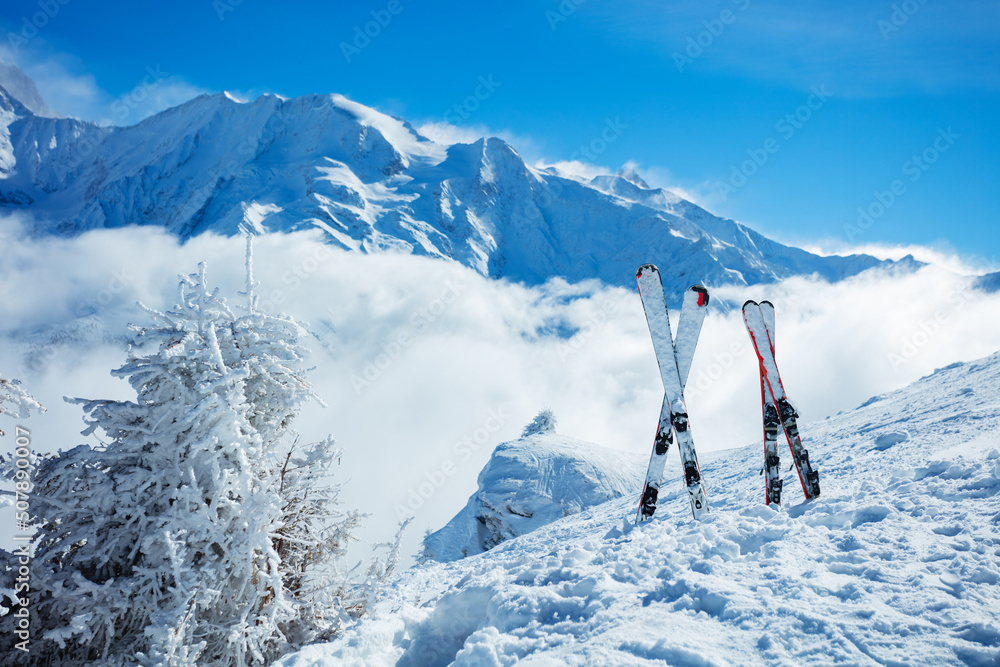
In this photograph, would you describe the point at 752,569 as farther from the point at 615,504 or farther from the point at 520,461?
the point at 520,461

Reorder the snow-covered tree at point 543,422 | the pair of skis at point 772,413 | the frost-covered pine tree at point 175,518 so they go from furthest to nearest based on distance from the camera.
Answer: the snow-covered tree at point 543,422
the pair of skis at point 772,413
the frost-covered pine tree at point 175,518

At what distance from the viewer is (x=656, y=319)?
6656 millimetres

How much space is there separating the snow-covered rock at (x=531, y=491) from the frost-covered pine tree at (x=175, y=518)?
14.0 m

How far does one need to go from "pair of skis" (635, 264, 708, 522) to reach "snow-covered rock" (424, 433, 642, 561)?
12.2 metres

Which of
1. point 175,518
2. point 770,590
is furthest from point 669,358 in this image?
point 175,518

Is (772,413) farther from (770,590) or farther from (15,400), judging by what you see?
(15,400)

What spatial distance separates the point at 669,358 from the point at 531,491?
46.1 ft

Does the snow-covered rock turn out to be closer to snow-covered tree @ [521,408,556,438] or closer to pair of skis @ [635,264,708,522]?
snow-covered tree @ [521,408,556,438]

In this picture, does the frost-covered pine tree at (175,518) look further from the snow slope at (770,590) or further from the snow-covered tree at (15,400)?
the snow slope at (770,590)

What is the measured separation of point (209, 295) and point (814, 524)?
6862 mm

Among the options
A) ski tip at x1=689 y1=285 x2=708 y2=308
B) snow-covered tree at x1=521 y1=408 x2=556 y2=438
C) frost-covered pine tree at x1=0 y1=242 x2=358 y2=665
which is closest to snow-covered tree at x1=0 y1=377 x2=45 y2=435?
frost-covered pine tree at x1=0 y1=242 x2=358 y2=665

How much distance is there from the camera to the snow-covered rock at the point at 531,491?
18641mm

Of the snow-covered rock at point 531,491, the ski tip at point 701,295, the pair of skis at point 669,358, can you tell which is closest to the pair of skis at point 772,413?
the ski tip at point 701,295

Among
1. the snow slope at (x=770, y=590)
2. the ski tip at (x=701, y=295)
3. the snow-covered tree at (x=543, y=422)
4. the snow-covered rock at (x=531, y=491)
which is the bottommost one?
the snow slope at (x=770, y=590)
